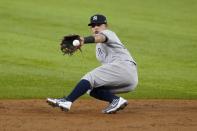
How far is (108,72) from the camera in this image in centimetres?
848

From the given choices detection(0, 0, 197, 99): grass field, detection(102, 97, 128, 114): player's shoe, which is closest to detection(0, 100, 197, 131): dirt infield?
detection(102, 97, 128, 114): player's shoe

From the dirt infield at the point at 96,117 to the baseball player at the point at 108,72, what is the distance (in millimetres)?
222

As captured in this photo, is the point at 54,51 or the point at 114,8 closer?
the point at 54,51

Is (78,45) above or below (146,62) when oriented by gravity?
above

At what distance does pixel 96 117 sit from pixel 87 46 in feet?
26.1

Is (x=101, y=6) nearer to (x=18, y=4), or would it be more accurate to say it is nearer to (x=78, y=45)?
(x=18, y=4)

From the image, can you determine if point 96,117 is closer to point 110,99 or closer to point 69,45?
point 110,99

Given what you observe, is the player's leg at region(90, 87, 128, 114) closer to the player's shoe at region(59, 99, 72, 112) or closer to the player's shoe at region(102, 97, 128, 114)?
the player's shoe at region(102, 97, 128, 114)

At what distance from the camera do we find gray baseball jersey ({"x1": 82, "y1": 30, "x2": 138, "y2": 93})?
27.6ft

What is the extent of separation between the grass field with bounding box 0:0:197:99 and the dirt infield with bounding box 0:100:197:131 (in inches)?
38.4

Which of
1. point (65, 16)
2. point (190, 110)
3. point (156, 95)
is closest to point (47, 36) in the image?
point (65, 16)

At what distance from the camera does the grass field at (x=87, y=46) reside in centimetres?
1148

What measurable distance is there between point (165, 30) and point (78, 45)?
11.2 metres

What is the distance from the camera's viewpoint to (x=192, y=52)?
52.4 feet
